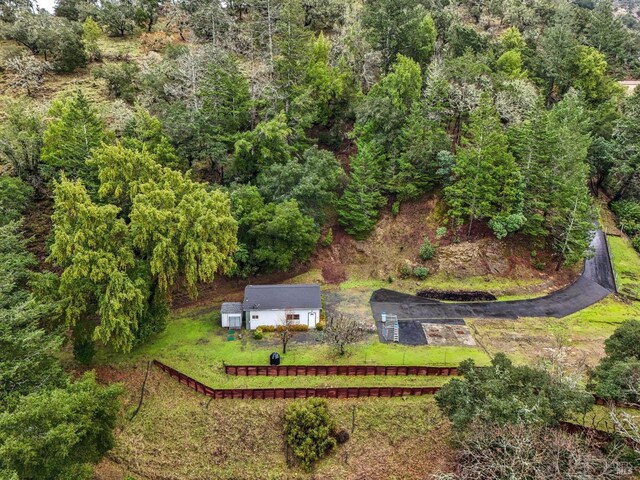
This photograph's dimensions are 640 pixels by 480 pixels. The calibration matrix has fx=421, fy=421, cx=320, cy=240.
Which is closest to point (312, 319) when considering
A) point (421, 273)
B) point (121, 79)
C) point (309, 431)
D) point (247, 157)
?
point (309, 431)

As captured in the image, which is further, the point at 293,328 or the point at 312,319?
the point at 312,319

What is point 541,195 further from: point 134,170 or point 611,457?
point 134,170

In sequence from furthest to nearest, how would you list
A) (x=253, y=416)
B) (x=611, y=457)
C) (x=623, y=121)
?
(x=623, y=121)
(x=253, y=416)
(x=611, y=457)

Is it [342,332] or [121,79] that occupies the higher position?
[121,79]

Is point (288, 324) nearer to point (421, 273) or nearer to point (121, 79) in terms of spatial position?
point (421, 273)

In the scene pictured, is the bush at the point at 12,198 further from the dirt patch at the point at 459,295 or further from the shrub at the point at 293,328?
the dirt patch at the point at 459,295

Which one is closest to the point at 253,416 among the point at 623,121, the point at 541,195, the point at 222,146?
the point at 222,146
